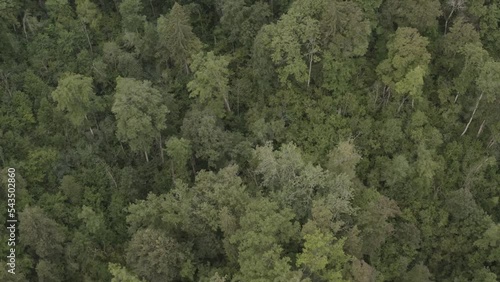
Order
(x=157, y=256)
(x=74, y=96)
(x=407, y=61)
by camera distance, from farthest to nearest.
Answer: (x=74, y=96) → (x=407, y=61) → (x=157, y=256)

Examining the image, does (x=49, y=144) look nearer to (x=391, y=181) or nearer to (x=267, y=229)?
(x=267, y=229)

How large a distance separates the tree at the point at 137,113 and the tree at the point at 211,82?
528cm

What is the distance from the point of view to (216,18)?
203 ft

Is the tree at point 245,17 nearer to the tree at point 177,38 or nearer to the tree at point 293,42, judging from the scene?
the tree at point 293,42

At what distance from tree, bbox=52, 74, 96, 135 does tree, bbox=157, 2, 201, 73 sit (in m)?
9.29

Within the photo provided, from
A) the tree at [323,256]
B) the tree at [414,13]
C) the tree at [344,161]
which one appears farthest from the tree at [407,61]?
the tree at [323,256]

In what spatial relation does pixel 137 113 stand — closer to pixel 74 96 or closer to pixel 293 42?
pixel 74 96

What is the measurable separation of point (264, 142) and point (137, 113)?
12553 millimetres

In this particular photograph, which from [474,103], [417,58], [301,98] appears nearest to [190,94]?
[301,98]

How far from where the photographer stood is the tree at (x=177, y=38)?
5200cm

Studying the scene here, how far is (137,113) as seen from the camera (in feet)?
151

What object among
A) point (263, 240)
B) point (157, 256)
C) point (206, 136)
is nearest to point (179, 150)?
point (206, 136)

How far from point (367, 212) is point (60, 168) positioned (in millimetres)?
30478

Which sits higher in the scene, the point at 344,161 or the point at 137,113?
the point at 137,113
